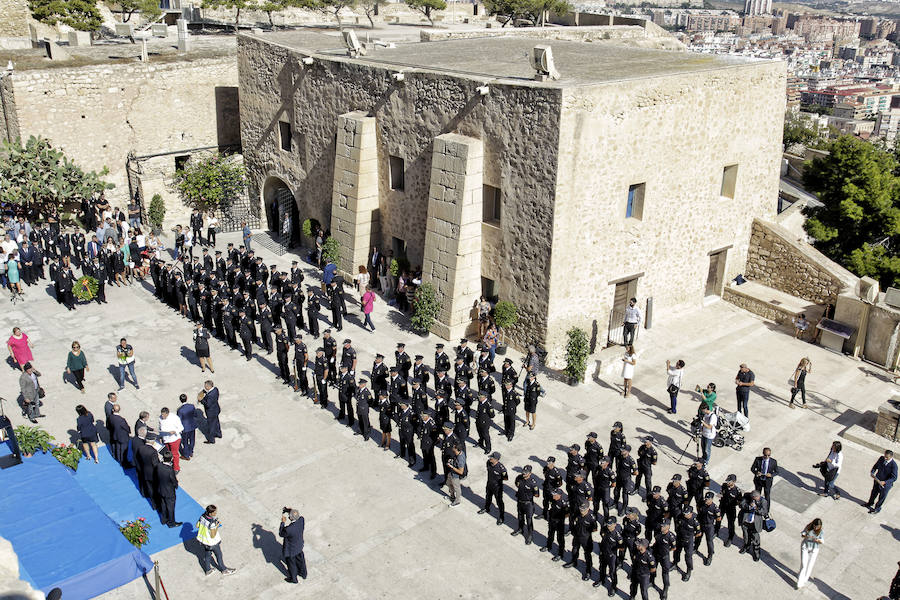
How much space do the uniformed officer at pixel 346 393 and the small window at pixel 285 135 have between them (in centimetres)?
1235

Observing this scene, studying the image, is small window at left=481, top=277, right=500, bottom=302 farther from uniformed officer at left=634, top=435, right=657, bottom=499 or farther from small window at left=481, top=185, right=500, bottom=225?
uniformed officer at left=634, top=435, right=657, bottom=499

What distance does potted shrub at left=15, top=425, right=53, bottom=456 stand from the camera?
49.5 ft

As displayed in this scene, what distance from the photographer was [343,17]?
52.7m

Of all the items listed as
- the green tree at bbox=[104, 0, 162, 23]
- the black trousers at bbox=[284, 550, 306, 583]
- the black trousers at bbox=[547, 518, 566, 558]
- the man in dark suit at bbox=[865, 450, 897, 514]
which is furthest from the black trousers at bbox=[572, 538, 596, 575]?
the green tree at bbox=[104, 0, 162, 23]

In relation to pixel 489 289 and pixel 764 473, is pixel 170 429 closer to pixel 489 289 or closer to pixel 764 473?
pixel 489 289

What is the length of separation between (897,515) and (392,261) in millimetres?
13729

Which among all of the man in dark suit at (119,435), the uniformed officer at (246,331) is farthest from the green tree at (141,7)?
the man in dark suit at (119,435)

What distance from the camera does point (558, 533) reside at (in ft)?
44.6

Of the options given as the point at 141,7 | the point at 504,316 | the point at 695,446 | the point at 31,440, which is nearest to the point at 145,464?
the point at 31,440

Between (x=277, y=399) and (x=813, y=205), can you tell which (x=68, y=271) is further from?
(x=813, y=205)

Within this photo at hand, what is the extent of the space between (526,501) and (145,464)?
650cm

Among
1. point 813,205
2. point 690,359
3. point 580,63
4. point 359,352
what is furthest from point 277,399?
point 813,205

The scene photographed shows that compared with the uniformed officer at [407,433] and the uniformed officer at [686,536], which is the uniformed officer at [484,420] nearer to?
the uniformed officer at [407,433]

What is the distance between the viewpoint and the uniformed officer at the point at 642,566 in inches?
484
